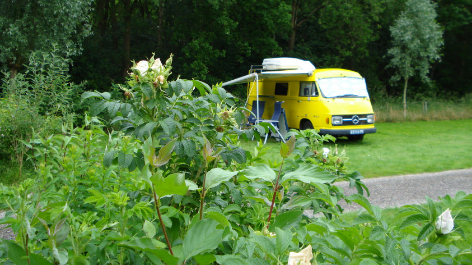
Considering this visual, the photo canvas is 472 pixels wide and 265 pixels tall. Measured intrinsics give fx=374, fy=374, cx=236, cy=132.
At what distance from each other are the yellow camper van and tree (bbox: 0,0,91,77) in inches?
238

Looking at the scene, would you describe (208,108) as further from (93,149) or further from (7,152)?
(7,152)

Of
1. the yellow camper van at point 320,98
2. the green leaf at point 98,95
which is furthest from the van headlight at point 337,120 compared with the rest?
the green leaf at point 98,95

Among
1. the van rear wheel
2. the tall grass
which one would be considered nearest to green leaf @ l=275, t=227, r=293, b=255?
the van rear wheel

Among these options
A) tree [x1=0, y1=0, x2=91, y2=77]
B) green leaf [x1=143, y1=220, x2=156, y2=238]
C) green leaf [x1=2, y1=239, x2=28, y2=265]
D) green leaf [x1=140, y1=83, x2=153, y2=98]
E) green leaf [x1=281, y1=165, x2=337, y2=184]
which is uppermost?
tree [x1=0, y1=0, x2=91, y2=77]

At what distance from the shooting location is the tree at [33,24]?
11898 millimetres

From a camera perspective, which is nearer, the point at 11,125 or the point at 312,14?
the point at 11,125

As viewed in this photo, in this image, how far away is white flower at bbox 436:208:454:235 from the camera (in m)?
0.79

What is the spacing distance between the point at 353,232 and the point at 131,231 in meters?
0.69

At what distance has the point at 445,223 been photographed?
0.80 meters

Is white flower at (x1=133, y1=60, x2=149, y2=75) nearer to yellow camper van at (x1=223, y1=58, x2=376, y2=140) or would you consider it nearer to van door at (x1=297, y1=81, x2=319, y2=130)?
yellow camper van at (x1=223, y1=58, x2=376, y2=140)

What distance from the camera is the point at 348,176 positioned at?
1.82 m

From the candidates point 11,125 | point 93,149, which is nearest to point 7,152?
point 11,125

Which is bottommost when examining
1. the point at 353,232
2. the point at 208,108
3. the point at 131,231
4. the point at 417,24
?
the point at 131,231

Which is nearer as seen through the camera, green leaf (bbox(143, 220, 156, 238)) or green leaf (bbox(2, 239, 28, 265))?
green leaf (bbox(2, 239, 28, 265))
